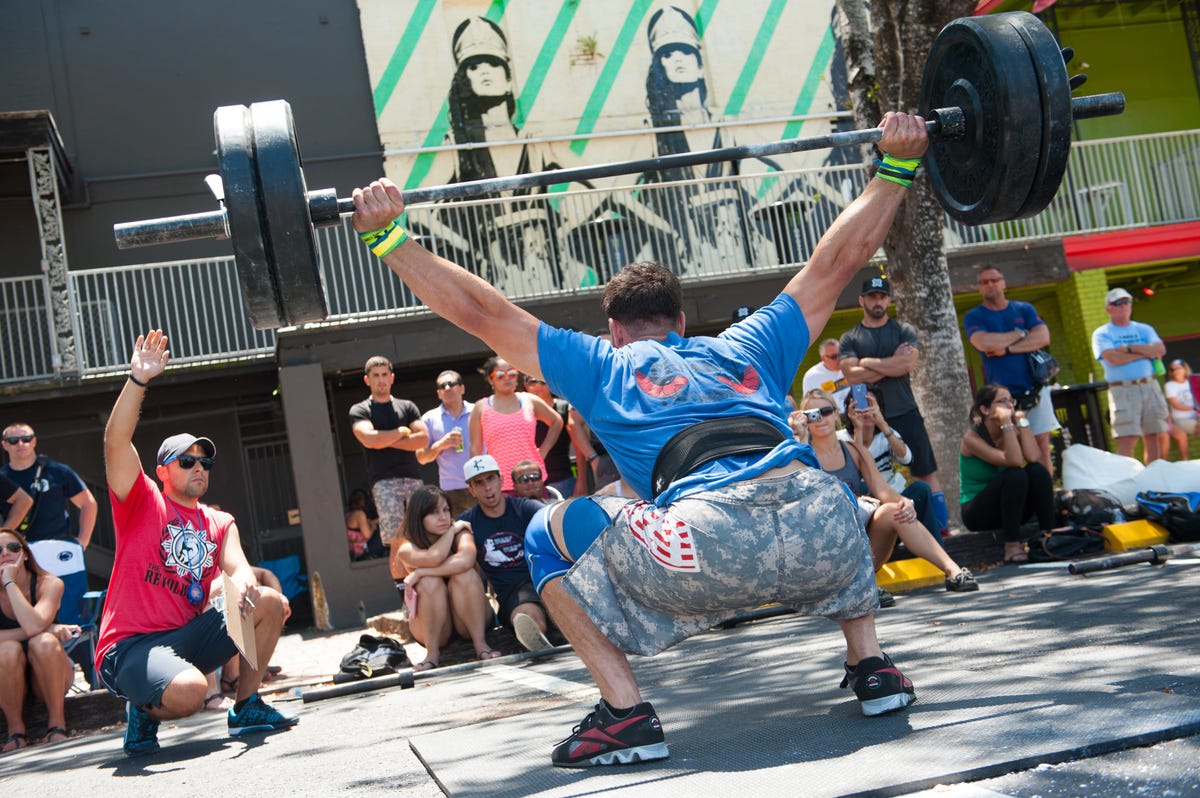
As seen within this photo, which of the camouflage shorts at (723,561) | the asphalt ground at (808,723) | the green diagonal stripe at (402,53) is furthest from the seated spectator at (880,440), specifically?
the green diagonal stripe at (402,53)

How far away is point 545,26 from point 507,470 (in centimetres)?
958

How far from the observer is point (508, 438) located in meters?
8.46

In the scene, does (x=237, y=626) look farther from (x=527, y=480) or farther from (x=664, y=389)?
(x=527, y=480)

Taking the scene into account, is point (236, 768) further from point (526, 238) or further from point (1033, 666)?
point (526, 238)

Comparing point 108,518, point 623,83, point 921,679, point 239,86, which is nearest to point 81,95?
point 239,86

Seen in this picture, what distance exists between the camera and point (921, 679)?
374cm

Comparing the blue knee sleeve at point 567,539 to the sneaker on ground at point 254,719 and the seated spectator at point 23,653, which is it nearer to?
the sneaker on ground at point 254,719

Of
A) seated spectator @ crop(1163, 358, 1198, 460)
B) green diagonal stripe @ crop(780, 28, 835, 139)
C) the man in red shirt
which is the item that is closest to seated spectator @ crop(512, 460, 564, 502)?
the man in red shirt

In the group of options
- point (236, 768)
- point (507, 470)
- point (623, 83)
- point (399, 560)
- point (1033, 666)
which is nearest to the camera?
point (1033, 666)

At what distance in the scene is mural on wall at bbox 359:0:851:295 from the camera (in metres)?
14.3

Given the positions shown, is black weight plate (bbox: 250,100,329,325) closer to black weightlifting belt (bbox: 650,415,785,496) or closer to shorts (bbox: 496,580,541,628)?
black weightlifting belt (bbox: 650,415,785,496)

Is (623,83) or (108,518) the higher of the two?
(623,83)

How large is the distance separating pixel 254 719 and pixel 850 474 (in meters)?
3.77

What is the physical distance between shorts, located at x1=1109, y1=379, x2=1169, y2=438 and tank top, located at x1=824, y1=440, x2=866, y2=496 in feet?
14.1
